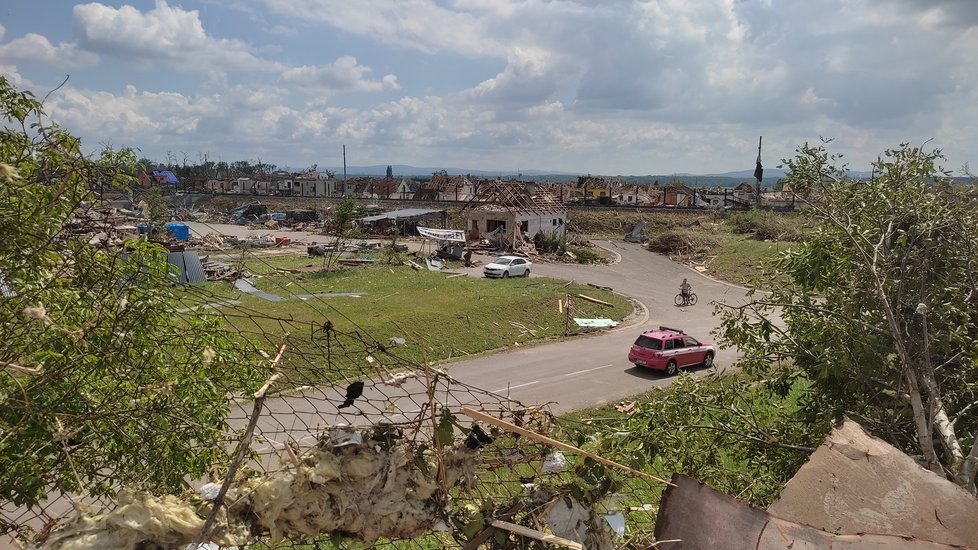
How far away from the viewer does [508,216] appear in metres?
47.6

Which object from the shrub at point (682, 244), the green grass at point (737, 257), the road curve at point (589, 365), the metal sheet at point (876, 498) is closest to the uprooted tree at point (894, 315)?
the metal sheet at point (876, 498)

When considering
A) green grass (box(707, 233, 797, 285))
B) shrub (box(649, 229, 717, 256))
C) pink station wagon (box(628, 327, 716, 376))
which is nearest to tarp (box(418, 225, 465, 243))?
shrub (box(649, 229, 717, 256))

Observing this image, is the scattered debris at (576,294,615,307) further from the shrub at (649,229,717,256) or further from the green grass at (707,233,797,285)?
the shrub at (649,229,717,256)

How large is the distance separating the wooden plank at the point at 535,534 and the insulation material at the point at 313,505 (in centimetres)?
34

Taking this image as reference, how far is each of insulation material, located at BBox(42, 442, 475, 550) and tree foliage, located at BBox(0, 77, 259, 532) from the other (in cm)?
100

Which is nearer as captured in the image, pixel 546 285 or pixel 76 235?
pixel 76 235

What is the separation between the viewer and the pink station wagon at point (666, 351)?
62.0 feet

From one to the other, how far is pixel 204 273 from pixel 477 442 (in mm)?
31863

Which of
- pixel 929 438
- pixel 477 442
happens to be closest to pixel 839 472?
pixel 929 438

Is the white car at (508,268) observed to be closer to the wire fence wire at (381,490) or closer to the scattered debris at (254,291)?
the scattered debris at (254,291)

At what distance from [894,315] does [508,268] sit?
29.4 meters

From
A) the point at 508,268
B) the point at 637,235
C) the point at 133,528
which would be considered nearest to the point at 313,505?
the point at 133,528

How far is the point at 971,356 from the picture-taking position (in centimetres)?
512

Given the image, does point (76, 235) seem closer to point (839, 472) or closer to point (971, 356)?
point (839, 472)
